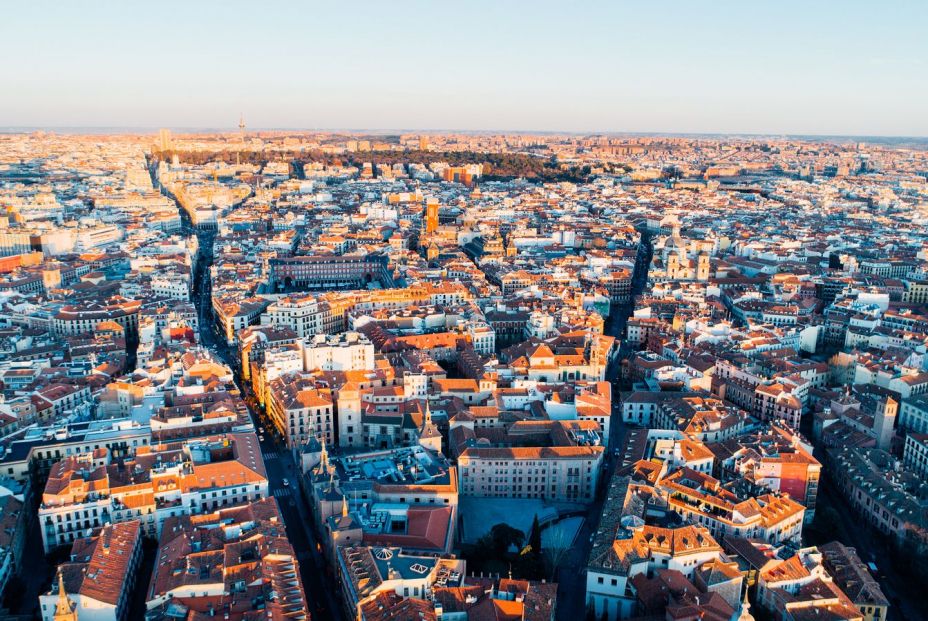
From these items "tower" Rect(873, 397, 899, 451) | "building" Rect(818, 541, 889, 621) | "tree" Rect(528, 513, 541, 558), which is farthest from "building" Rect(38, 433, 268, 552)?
"tower" Rect(873, 397, 899, 451)

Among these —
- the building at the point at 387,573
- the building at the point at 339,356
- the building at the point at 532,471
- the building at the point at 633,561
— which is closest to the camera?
the building at the point at 387,573

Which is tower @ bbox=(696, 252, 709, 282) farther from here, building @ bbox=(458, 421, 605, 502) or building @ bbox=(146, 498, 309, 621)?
building @ bbox=(146, 498, 309, 621)

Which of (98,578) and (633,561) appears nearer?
(98,578)

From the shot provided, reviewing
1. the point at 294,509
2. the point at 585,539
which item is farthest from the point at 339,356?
the point at 585,539

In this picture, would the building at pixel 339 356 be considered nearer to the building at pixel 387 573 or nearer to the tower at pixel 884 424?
the building at pixel 387 573

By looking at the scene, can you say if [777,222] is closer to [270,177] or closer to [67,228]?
[67,228]

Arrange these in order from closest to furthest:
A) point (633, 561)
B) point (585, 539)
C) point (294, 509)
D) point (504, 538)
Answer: point (633, 561), point (504, 538), point (585, 539), point (294, 509)

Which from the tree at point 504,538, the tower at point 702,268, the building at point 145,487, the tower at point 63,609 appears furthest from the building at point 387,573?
the tower at point 702,268

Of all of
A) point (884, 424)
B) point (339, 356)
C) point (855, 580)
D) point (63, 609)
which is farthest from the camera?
point (339, 356)

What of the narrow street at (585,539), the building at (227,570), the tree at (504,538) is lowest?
the narrow street at (585,539)

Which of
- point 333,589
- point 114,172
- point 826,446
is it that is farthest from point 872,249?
point 114,172

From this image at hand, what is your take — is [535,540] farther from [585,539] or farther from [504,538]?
[585,539]
